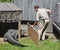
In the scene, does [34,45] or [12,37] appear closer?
[34,45]

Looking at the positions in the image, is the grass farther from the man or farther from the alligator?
the man

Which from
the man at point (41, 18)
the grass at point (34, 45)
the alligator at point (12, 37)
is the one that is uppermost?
the man at point (41, 18)

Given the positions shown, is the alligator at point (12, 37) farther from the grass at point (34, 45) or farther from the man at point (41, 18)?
the man at point (41, 18)

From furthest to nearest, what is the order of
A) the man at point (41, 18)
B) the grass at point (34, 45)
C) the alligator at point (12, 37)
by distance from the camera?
the man at point (41, 18), the alligator at point (12, 37), the grass at point (34, 45)

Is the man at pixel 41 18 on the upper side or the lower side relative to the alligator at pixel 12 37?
upper

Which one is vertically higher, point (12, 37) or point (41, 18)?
point (41, 18)

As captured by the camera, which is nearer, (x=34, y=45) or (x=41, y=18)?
(x=34, y=45)

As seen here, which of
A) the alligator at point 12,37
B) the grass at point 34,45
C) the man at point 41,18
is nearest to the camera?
the grass at point 34,45

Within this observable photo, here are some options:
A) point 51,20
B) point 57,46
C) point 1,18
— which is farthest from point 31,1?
point 57,46

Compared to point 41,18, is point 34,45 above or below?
below

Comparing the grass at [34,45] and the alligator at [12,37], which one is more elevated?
the alligator at [12,37]

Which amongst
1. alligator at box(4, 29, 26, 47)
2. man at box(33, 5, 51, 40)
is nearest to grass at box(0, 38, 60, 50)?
alligator at box(4, 29, 26, 47)

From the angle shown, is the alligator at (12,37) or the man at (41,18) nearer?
the alligator at (12,37)

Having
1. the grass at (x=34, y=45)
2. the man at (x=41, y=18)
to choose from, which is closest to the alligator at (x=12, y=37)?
the grass at (x=34, y=45)
